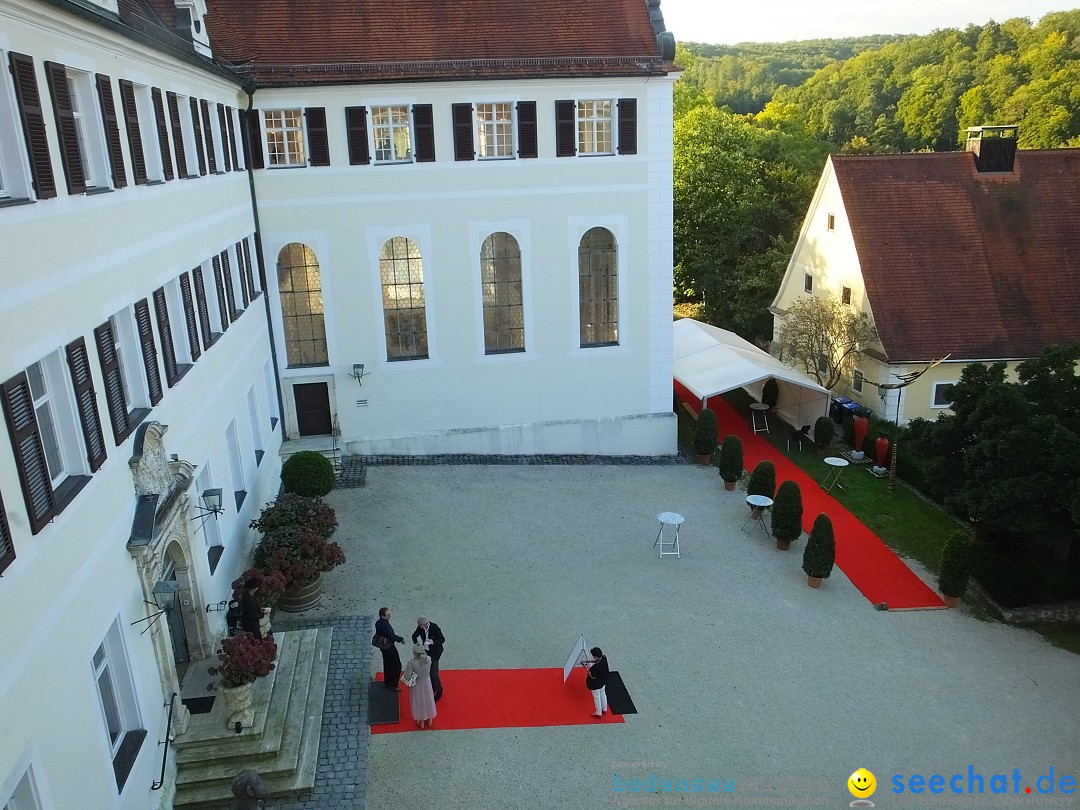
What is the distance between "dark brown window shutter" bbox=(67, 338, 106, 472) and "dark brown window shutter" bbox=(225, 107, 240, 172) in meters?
11.2

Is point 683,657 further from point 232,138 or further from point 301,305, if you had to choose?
point 232,138

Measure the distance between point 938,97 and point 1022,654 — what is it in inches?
2341

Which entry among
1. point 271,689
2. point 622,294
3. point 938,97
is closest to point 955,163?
point 622,294

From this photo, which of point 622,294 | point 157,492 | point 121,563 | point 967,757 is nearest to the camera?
point 121,563

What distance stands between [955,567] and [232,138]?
17.7 meters

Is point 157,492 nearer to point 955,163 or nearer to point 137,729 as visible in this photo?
point 137,729

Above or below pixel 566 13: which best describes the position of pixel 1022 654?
below

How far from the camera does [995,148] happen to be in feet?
97.2

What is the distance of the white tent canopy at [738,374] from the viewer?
25.6 m

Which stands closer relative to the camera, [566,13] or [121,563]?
[121,563]

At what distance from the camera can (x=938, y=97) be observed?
209ft

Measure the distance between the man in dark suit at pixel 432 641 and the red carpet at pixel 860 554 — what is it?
29.3 feet

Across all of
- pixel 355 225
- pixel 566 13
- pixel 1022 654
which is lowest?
pixel 1022 654

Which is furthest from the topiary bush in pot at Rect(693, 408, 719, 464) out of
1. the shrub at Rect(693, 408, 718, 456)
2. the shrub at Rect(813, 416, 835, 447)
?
the shrub at Rect(813, 416, 835, 447)
